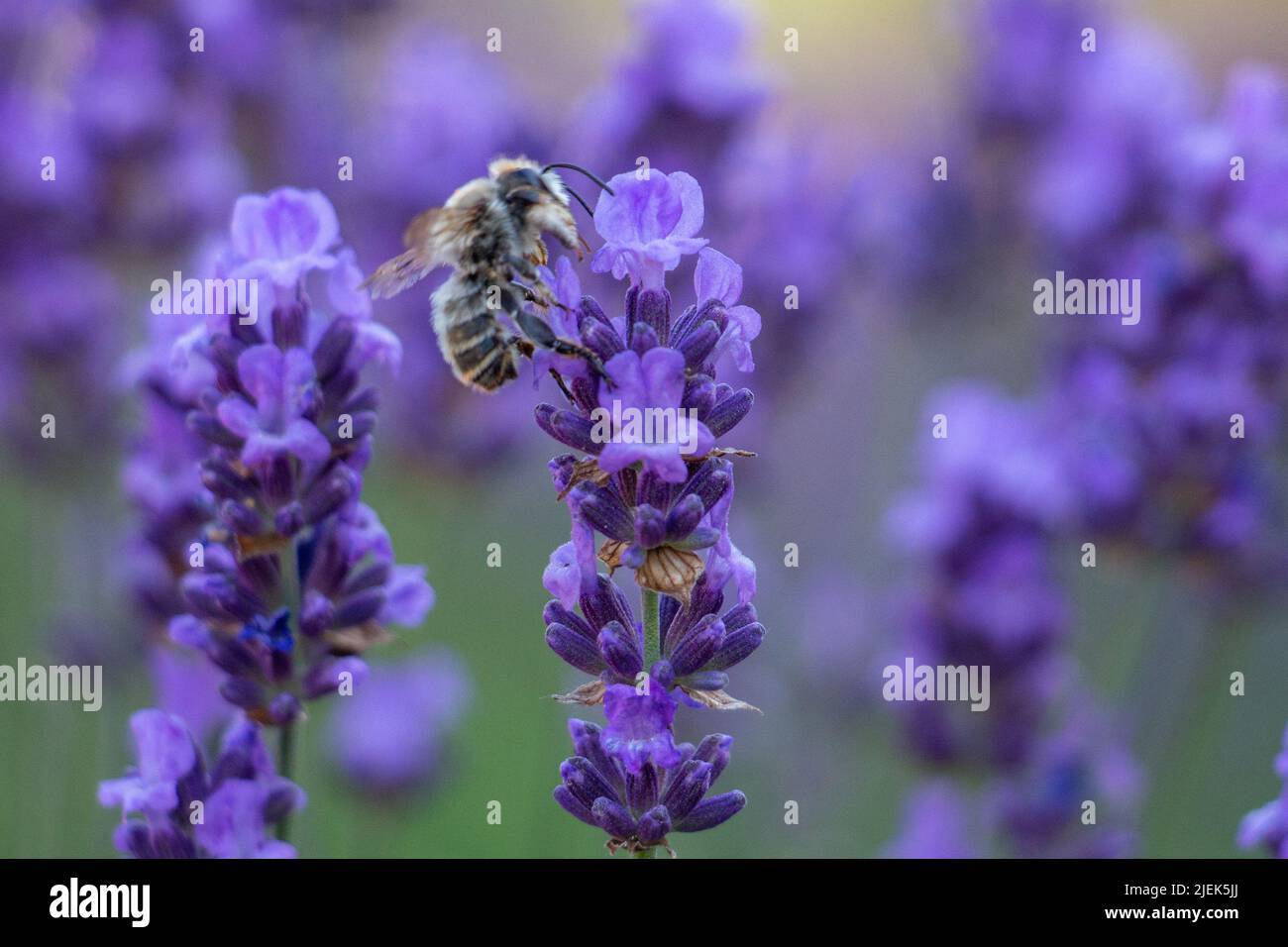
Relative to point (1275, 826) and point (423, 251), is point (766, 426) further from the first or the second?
point (1275, 826)

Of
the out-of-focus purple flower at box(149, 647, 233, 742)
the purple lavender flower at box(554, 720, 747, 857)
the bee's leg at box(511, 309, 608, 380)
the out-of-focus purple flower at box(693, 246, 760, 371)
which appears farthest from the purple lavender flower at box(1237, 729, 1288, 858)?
the out-of-focus purple flower at box(149, 647, 233, 742)

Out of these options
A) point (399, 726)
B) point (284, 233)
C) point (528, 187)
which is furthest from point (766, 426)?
point (284, 233)

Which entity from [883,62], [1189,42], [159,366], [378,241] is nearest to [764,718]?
[378,241]

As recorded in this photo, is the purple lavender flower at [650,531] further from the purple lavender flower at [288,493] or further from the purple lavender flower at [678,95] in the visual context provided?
the purple lavender flower at [678,95]

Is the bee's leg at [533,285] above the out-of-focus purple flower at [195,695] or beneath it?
above

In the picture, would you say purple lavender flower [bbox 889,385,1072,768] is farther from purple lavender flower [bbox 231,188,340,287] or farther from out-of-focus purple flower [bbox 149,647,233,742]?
purple lavender flower [bbox 231,188,340,287]

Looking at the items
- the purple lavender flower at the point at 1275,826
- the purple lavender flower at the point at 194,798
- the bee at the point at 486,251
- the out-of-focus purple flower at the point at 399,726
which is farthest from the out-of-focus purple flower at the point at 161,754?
the out-of-focus purple flower at the point at 399,726

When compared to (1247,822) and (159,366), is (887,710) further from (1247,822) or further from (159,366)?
(159,366)

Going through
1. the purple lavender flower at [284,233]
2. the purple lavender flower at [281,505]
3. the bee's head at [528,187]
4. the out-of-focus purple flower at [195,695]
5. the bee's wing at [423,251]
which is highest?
the bee's head at [528,187]
